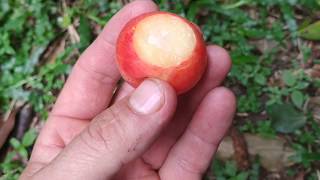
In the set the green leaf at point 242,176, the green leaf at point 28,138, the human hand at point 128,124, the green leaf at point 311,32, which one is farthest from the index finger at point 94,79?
the green leaf at point 311,32

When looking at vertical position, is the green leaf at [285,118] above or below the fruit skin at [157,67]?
below

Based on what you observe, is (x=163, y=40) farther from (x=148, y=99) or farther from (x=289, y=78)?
(x=289, y=78)

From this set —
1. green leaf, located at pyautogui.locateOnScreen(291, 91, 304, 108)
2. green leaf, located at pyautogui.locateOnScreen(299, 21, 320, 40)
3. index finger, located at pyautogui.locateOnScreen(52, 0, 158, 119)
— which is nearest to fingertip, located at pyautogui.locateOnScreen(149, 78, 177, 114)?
index finger, located at pyautogui.locateOnScreen(52, 0, 158, 119)

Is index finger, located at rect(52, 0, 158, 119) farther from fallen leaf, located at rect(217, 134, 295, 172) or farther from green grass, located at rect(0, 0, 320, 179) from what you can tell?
fallen leaf, located at rect(217, 134, 295, 172)

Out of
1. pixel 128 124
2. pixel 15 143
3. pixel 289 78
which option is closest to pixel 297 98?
pixel 289 78

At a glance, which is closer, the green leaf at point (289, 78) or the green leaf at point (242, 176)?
the green leaf at point (242, 176)

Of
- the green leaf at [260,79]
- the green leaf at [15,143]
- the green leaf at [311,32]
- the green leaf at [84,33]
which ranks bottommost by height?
the green leaf at [260,79]

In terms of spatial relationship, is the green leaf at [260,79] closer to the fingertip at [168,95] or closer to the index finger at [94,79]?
the index finger at [94,79]
